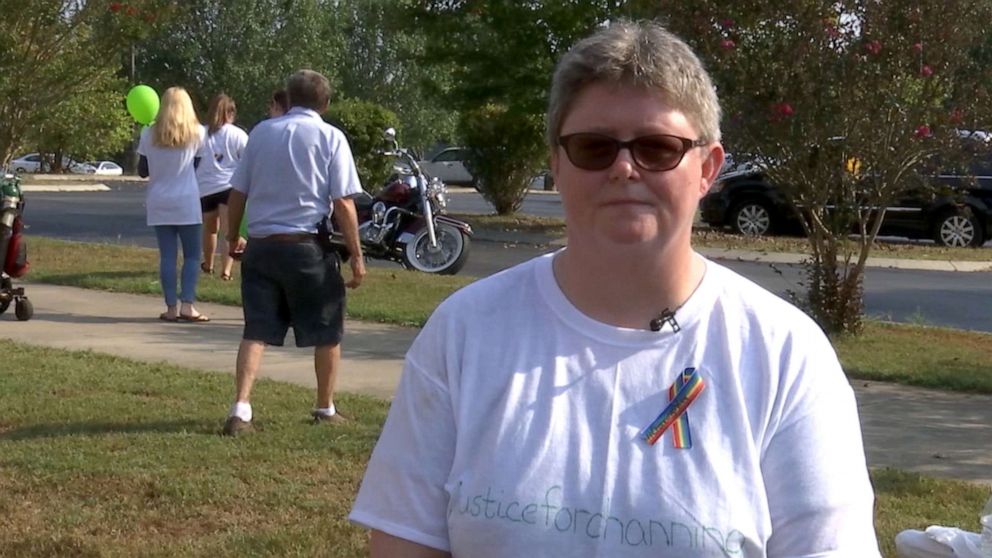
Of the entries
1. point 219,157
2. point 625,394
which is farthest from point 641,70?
point 219,157

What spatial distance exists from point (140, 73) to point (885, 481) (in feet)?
154

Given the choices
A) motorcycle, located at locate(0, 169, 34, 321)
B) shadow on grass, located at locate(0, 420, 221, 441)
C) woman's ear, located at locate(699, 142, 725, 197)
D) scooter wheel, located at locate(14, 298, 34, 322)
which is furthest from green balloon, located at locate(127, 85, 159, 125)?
woman's ear, located at locate(699, 142, 725, 197)

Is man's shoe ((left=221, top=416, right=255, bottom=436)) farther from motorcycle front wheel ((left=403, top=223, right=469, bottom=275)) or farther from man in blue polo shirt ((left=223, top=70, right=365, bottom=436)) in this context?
motorcycle front wheel ((left=403, top=223, right=469, bottom=275))

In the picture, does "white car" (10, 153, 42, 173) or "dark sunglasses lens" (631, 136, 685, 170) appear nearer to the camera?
"dark sunglasses lens" (631, 136, 685, 170)

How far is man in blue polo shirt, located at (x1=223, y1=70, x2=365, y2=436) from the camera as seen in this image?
6730 mm

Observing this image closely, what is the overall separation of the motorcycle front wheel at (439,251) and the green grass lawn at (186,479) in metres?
6.87


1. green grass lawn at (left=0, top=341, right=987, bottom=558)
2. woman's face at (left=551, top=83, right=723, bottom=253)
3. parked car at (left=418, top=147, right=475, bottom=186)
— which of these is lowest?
parked car at (left=418, top=147, right=475, bottom=186)

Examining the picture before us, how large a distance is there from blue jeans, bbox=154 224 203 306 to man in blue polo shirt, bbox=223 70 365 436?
3791mm

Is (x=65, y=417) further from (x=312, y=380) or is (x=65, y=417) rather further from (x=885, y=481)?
(x=885, y=481)

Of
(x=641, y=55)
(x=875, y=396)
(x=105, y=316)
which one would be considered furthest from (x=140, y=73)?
(x=641, y=55)

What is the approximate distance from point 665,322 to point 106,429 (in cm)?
479

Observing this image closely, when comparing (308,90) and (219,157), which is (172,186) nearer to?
(219,157)

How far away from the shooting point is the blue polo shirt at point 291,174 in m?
6.75

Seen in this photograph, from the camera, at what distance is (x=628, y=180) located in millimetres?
2428
